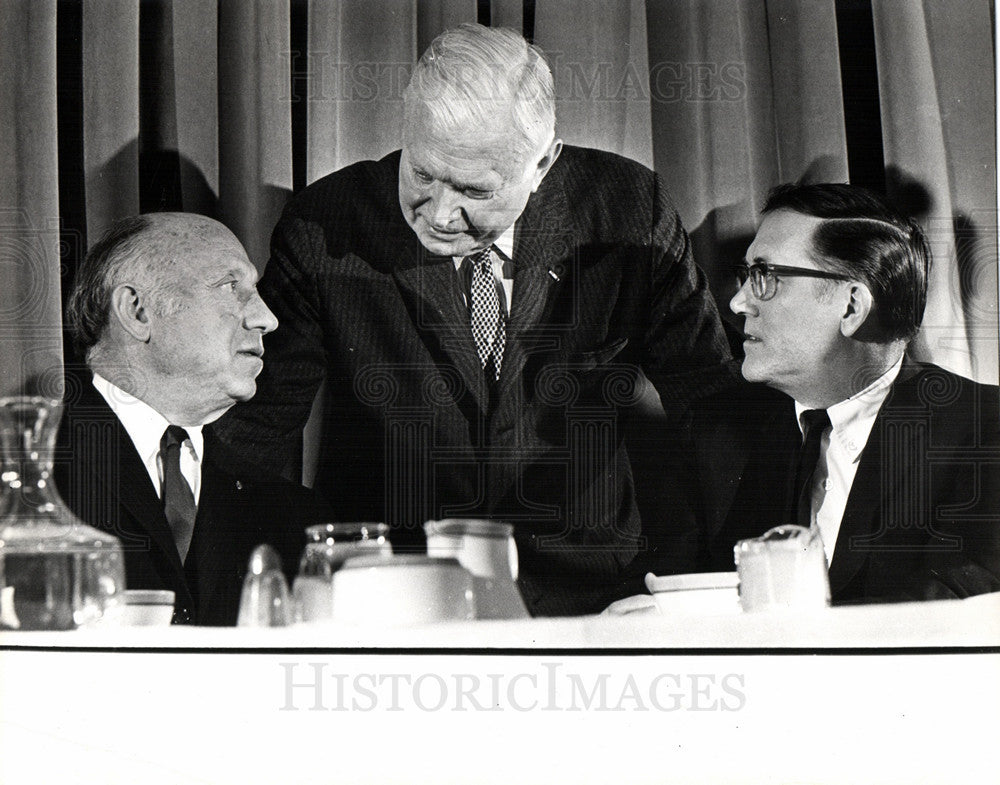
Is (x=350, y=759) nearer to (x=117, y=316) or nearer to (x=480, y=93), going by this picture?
(x=117, y=316)

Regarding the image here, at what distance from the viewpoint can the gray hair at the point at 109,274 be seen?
136 inches

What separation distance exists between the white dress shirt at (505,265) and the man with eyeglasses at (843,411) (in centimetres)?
62

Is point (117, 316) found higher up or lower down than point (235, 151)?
lower down

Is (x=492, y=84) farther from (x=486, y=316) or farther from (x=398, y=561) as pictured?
(x=398, y=561)

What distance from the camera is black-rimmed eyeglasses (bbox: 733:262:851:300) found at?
3.41 metres

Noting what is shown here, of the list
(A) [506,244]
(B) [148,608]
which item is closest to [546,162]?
(A) [506,244]

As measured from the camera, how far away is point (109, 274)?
3467 millimetres

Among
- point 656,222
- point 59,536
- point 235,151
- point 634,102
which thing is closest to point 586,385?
point 656,222

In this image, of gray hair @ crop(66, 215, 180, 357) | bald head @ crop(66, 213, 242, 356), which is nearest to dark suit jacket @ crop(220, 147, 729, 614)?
bald head @ crop(66, 213, 242, 356)

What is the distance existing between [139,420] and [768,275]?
1800mm

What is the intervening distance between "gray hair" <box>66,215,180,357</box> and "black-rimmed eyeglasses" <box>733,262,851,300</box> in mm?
1596

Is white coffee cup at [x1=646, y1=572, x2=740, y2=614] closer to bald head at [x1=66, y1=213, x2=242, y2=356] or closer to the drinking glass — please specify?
the drinking glass

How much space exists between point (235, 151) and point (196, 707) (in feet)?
5.06

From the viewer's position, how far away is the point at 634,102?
3.47 meters
